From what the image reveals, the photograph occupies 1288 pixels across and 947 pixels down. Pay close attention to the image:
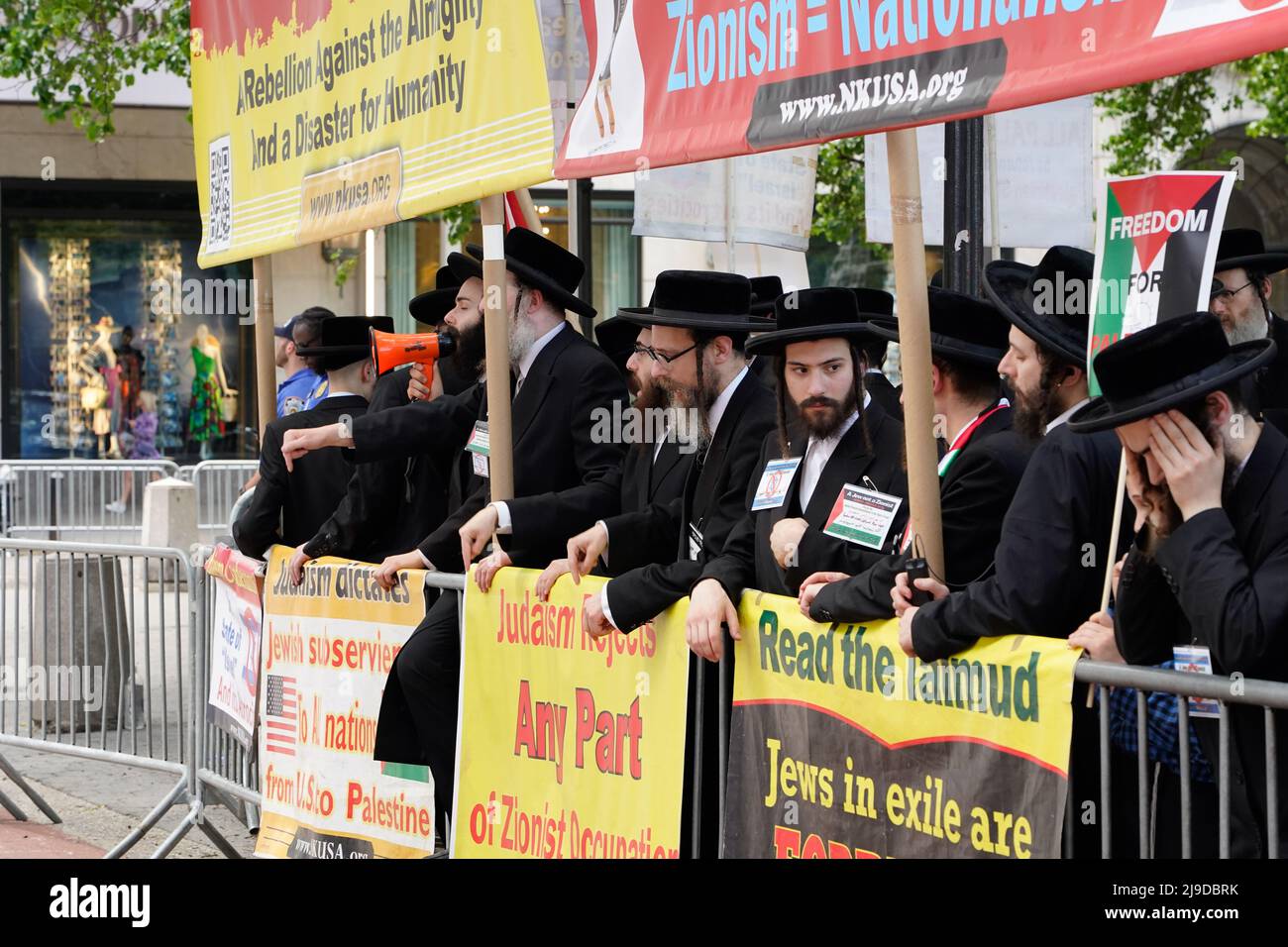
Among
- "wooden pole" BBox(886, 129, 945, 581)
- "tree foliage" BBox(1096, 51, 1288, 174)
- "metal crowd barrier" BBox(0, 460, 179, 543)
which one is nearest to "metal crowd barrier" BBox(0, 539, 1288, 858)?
"wooden pole" BBox(886, 129, 945, 581)

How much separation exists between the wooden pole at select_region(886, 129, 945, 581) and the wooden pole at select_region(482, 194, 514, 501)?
2.04 m

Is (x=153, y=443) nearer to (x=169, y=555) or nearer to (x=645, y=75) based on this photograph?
(x=169, y=555)

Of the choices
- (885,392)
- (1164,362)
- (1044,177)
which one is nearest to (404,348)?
(885,392)

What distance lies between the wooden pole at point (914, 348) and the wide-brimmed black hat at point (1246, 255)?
178 cm

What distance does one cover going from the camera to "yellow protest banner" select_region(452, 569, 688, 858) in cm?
547

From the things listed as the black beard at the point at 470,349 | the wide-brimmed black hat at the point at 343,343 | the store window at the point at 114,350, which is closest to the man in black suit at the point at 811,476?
the black beard at the point at 470,349

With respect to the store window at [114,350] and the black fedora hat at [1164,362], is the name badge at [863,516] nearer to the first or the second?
the black fedora hat at [1164,362]

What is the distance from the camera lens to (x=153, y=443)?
25.7m

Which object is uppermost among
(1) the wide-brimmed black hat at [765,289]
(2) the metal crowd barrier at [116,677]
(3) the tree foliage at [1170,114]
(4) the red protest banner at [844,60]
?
(3) the tree foliage at [1170,114]

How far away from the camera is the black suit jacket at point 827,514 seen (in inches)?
205

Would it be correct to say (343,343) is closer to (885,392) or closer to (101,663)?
(101,663)

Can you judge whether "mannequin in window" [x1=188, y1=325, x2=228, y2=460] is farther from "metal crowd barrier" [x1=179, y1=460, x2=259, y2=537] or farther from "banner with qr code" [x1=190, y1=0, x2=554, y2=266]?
"banner with qr code" [x1=190, y1=0, x2=554, y2=266]

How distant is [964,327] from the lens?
16.8 feet
